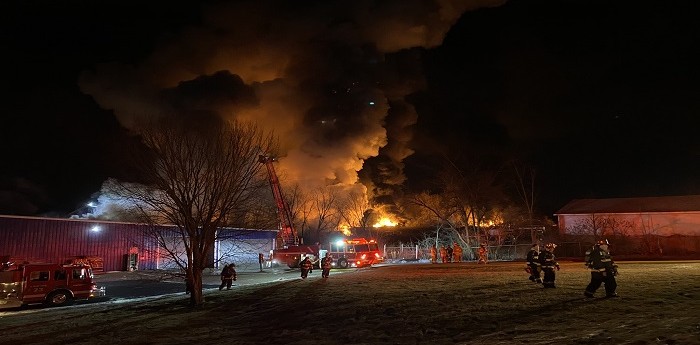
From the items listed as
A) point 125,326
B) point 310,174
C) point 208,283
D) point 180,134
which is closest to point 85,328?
point 125,326

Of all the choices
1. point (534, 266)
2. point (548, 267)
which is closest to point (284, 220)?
point (534, 266)

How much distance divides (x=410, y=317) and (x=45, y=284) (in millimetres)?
16028

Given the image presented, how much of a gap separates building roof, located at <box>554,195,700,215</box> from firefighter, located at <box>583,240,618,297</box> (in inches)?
1379

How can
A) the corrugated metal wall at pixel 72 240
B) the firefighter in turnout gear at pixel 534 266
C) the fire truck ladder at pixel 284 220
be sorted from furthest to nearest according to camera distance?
the fire truck ladder at pixel 284 220 < the corrugated metal wall at pixel 72 240 < the firefighter in turnout gear at pixel 534 266

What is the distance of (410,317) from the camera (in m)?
11.0

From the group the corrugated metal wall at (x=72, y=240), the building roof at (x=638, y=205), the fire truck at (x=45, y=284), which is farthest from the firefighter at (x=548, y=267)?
the building roof at (x=638, y=205)

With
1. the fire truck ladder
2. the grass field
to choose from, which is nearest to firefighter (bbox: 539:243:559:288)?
the grass field

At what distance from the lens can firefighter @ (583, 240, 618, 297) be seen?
39.3 ft

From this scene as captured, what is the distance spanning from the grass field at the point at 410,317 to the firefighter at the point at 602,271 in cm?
43

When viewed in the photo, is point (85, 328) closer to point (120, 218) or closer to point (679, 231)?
point (120, 218)

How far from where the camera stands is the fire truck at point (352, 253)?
111 feet

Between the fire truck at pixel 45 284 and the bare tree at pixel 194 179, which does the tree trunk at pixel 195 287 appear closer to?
the bare tree at pixel 194 179

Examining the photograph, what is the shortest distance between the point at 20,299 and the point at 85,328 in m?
8.90

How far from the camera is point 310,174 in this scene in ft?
149
